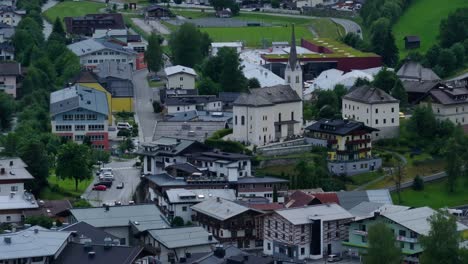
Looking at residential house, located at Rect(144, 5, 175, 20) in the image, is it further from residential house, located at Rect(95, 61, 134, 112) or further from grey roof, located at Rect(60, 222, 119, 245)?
grey roof, located at Rect(60, 222, 119, 245)

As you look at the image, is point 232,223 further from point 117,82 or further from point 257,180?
point 117,82

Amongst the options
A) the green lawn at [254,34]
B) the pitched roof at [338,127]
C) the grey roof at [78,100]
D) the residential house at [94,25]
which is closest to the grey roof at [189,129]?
the grey roof at [78,100]

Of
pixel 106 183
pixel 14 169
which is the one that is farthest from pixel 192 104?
pixel 14 169

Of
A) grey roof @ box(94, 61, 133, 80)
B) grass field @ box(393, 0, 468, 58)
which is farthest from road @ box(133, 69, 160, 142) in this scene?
grass field @ box(393, 0, 468, 58)

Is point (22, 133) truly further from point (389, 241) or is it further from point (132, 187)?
point (389, 241)

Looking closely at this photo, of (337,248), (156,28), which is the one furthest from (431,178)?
(156,28)
